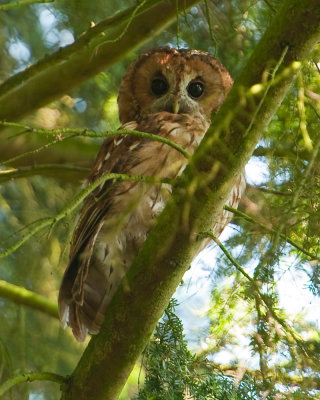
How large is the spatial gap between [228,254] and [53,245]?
5.65ft

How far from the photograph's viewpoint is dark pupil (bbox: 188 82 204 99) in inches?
158

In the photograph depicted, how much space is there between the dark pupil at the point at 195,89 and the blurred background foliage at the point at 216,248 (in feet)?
0.74

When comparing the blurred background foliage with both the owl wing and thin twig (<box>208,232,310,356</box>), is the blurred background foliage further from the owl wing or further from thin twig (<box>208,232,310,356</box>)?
the owl wing

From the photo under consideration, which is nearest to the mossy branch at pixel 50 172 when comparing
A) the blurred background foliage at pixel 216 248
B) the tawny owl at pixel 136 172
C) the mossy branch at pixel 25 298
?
the blurred background foliage at pixel 216 248

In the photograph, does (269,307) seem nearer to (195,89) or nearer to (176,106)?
(176,106)

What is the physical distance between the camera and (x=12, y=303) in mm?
3543

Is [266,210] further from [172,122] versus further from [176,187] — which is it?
[172,122]

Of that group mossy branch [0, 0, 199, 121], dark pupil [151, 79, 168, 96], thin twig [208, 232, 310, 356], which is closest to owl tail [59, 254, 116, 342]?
mossy branch [0, 0, 199, 121]

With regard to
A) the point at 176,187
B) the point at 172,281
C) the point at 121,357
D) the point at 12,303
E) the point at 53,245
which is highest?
the point at 53,245

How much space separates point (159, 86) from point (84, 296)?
140 cm

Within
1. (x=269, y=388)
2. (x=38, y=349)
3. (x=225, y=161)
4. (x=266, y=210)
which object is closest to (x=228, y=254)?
(x=266, y=210)

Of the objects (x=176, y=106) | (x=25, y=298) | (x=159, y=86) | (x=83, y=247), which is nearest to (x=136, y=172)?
(x=83, y=247)

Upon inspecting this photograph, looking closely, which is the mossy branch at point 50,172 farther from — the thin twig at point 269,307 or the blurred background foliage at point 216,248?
the thin twig at point 269,307

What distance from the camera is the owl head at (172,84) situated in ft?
12.8
